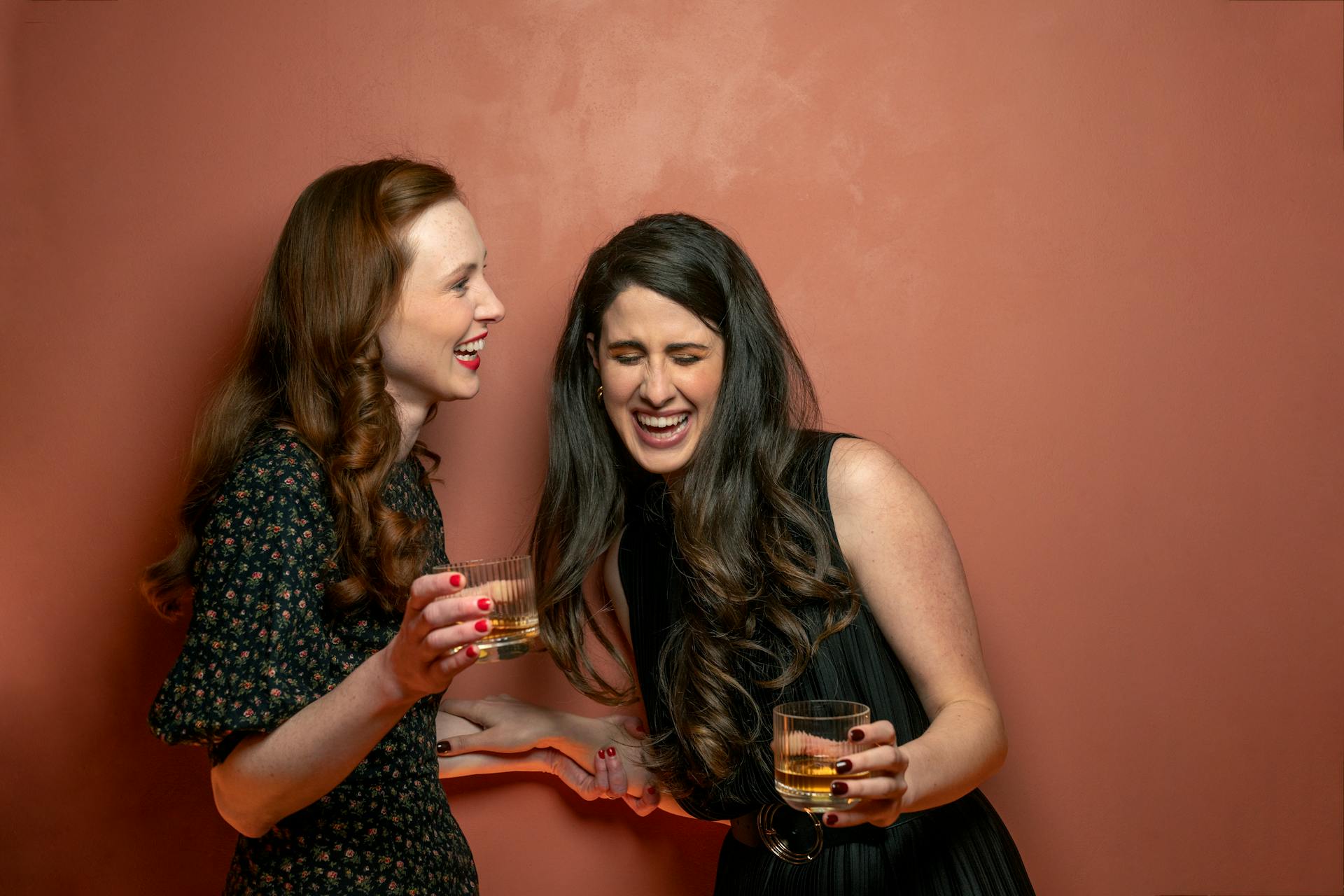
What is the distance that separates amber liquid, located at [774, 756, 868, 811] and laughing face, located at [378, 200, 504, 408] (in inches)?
35.5

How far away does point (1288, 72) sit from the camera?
2.41 m

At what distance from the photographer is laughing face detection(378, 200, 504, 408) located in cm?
188

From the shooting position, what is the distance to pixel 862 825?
1.88 m

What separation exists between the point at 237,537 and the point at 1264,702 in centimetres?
217

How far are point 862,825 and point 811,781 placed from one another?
539 mm

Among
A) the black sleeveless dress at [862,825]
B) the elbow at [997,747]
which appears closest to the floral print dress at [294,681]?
the black sleeveless dress at [862,825]

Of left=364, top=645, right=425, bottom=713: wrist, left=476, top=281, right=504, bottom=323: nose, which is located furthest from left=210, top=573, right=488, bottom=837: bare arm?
left=476, top=281, right=504, bottom=323: nose

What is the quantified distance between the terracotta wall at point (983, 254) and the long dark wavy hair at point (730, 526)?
1.48 feet

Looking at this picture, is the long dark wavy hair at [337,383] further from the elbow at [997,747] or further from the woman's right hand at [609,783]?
the elbow at [997,747]

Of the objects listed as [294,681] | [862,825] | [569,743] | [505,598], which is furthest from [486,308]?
[862,825]

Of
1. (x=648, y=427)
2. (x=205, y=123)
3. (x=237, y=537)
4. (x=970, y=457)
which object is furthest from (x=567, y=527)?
(x=205, y=123)

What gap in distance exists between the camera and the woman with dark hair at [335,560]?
152cm

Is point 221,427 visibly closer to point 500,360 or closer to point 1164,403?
point 500,360

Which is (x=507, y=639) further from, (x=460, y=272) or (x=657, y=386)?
(x=460, y=272)
